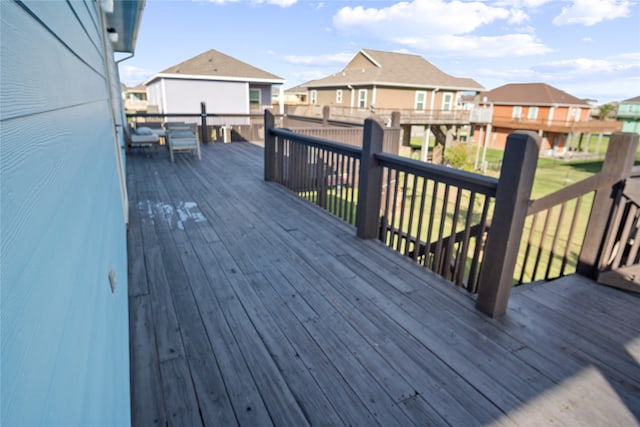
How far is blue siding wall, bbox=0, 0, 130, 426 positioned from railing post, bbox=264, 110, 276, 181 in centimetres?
469

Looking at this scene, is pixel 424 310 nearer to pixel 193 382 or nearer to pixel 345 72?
pixel 193 382

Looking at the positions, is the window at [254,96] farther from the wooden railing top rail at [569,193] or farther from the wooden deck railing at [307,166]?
the wooden railing top rail at [569,193]

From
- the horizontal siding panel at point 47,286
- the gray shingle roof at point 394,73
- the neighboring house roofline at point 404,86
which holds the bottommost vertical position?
the horizontal siding panel at point 47,286

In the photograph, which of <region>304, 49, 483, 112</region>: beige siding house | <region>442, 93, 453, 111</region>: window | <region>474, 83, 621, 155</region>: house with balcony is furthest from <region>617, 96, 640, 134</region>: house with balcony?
<region>442, 93, 453, 111</region>: window

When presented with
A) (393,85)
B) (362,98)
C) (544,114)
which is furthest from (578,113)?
(362,98)

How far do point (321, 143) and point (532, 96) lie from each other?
30969 millimetres

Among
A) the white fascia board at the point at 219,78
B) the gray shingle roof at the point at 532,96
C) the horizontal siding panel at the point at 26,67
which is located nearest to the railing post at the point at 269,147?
the horizontal siding panel at the point at 26,67

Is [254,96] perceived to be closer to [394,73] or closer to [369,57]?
[369,57]

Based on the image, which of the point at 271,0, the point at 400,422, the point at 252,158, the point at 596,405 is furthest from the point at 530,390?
the point at 271,0

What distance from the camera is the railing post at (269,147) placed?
5.63 m

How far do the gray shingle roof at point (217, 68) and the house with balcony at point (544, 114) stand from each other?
1770 cm

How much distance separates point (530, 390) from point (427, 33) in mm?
36876

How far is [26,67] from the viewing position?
1.81ft

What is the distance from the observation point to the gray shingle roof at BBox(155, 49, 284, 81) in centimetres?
1662
